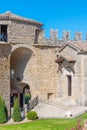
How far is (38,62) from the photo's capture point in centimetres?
3497

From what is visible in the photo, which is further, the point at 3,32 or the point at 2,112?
the point at 3,32

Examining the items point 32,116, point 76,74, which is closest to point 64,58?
point 76,74

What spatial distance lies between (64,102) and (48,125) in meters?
7.29

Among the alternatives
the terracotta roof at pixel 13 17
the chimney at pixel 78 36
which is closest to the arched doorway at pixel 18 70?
the terracotta roof at pixel 13 17

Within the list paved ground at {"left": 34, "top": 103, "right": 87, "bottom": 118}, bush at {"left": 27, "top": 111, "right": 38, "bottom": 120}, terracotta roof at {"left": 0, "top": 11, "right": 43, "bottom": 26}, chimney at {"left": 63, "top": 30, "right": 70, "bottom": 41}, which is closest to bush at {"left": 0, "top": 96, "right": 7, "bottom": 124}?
bush at {"left": 27, "top": 111, "right": 38, "bottom": 120}

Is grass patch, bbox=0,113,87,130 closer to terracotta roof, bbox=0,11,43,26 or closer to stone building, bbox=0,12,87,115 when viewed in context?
stone building, bbox=0,12,87,115

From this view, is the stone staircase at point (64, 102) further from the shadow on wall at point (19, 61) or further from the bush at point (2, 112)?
the bush at point (2, 112)

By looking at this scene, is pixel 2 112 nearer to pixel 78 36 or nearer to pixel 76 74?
pixel 76 74

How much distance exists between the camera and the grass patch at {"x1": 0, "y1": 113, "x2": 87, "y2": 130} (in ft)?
82.3

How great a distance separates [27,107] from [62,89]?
516cm

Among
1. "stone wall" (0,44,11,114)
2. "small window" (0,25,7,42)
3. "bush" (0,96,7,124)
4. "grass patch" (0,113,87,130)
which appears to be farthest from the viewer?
"small window" (0,25,7,42)

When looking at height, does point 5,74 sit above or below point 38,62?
below

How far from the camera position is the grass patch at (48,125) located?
25.1 m

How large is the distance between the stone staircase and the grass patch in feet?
13.6
